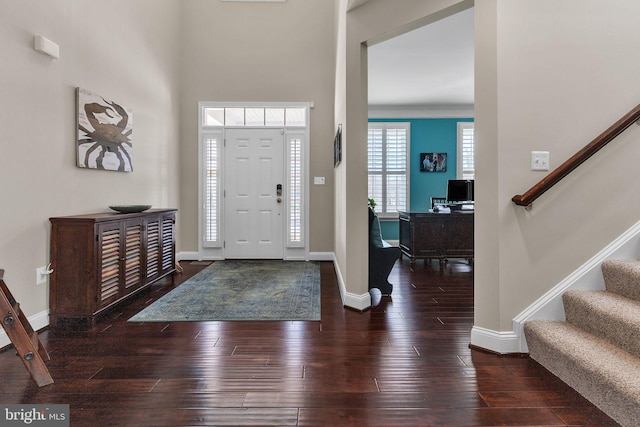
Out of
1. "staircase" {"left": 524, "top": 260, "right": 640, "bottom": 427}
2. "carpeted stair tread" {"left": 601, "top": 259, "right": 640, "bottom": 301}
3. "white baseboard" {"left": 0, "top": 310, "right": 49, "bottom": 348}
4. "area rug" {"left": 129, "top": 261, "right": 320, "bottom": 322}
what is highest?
"carpeted stair tread" {"left": 601, "top": 259, "right": 640, "bottom": 301}

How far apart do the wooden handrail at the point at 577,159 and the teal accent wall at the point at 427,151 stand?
441 cm

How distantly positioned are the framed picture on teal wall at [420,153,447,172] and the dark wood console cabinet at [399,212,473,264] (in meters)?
1.82

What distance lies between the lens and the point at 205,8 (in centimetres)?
483

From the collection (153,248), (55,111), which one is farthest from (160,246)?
(55,111)

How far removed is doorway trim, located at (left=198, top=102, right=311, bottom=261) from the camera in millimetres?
4906

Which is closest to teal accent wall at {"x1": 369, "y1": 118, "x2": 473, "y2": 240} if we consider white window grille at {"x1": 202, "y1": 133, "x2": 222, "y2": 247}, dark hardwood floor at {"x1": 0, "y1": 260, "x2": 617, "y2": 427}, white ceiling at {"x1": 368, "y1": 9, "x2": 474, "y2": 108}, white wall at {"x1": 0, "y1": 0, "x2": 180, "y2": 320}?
white ceiling at {"x1": 368, "y1": 9, "x2": 474, "y2": 108}

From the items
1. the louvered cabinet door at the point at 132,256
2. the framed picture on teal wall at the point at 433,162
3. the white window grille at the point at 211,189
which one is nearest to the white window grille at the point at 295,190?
the white window grille at the point at 211,189

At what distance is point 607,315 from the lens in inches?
66.4

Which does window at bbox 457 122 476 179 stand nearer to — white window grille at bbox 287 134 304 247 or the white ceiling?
the white ceiling

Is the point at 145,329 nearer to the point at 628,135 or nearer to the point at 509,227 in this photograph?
the point at 509,227

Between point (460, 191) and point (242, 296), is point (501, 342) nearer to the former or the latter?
point (242, 296)

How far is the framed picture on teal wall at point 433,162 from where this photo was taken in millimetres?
6270

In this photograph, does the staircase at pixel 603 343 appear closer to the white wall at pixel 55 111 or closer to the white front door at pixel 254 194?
the white wall at pixel 55 111

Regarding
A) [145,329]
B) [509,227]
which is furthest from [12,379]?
[509,227]
